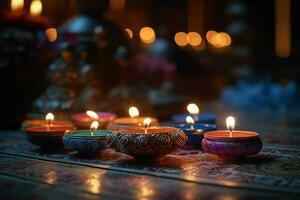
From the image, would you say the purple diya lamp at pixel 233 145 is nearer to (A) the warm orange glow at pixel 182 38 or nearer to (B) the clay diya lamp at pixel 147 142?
(B) the clay diya lamp at pixel 147 142

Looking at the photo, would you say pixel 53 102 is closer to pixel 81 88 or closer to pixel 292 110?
pixel 81 88

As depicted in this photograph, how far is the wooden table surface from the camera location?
1.50 meters

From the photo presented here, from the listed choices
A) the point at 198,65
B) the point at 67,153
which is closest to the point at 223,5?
the point at 198,65

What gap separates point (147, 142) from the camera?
187cm

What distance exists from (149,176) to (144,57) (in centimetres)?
305

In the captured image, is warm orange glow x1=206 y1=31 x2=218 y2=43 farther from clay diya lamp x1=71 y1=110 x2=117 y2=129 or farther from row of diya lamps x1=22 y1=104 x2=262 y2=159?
row of diya lamps x1=22 y1=104 x2=262 y2=159

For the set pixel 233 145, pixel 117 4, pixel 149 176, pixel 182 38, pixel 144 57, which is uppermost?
pixel 117 4

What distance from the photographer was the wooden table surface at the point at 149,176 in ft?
4.91

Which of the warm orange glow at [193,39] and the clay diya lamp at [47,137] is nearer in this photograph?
the clay diya lamp at [47,137]

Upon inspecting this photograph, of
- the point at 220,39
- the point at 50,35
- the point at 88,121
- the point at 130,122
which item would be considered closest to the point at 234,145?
the point at 130,122

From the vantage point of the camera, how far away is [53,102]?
3354 mm

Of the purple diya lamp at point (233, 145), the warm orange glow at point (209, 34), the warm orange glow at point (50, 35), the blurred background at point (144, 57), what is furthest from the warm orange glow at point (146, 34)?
the purple diya lamp at point (233, 145)

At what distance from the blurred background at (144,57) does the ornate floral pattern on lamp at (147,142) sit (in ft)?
4.65

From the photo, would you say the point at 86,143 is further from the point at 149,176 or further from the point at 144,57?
the point at 144,57
